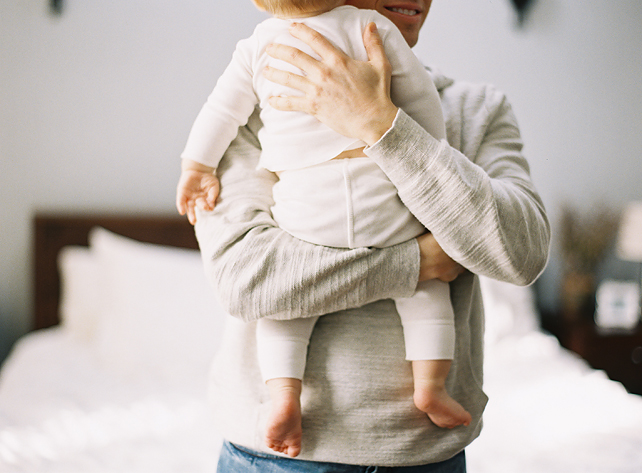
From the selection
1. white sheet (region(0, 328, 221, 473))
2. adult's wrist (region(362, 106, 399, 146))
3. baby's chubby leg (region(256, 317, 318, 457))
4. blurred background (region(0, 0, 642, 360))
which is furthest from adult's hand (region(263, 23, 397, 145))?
white sheet (region(0, 328, 221, 473))

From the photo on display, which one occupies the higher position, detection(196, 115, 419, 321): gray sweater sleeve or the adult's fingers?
the adult's fingers

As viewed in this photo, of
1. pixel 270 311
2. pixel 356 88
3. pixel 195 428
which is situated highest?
pixel 356 88

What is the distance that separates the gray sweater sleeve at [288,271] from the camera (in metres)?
0.58

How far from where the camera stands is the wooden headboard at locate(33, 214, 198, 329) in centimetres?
223

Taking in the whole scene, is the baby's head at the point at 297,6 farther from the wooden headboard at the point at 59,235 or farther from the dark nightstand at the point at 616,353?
the dark nightstand at the point at 616,353

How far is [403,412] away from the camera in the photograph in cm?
62

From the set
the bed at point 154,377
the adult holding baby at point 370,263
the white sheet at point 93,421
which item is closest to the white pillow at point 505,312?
the bed at point 154,377

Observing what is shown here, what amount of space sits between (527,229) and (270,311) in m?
0.31

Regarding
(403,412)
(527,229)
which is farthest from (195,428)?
(527,229)

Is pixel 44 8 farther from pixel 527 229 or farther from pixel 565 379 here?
pixel 565 379

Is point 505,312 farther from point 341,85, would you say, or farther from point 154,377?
point 341,85

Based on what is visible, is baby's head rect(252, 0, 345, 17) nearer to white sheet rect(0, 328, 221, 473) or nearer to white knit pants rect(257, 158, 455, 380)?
white knit pants rect(257, 158, 455, 380)

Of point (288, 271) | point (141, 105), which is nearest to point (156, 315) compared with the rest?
point (141, 105)

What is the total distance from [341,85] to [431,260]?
23cm
